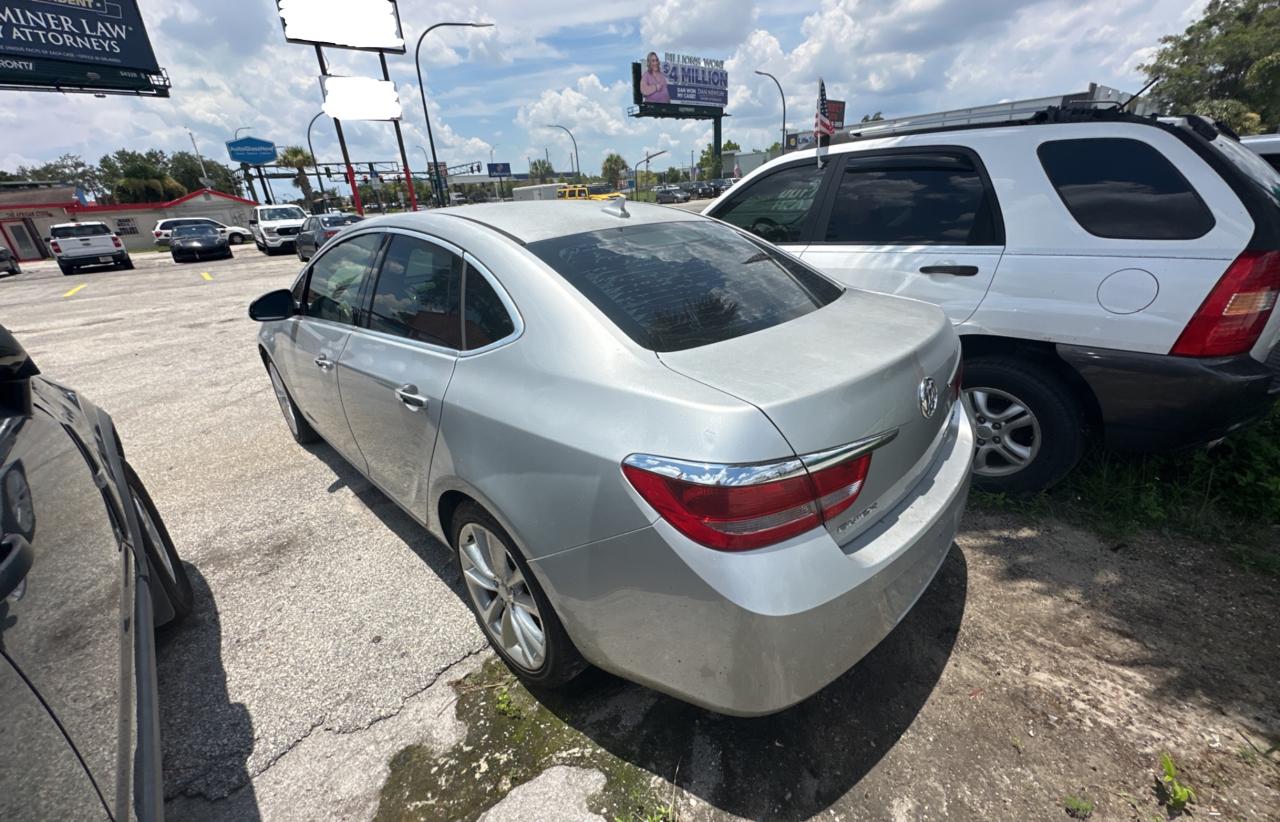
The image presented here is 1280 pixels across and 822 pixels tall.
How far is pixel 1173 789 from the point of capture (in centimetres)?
167

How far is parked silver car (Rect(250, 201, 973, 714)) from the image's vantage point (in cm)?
143

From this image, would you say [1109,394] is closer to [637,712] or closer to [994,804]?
[994,804]

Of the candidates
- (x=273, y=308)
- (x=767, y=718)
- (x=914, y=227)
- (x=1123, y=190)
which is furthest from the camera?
(x=273, y=308)

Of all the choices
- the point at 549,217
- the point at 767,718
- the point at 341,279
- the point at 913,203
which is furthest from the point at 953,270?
the point at 341,279

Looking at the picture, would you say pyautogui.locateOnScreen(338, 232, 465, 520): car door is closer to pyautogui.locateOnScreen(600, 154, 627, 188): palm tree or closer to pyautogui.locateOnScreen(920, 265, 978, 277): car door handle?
pyautogui.locateOnScreen(920, 265, 978, 277): car door handle

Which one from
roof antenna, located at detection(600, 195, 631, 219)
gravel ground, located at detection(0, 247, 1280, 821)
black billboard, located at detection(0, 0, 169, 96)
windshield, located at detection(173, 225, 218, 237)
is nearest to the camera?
gravel ground, located at detection(0, 247, 1280, 821)

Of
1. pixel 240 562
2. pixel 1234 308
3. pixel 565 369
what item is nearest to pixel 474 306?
pixel 565 369

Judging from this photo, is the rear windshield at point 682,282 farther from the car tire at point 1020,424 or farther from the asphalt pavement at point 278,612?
the asphalt pavement at point 278,612

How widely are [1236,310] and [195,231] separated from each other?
27.8 meters

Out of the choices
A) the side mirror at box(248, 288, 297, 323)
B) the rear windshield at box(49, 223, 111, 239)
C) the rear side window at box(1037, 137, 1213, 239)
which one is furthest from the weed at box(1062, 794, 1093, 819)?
the rear windshield at box(49, 223, 111, 239)

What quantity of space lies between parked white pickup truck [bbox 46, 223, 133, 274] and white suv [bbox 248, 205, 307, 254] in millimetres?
4410

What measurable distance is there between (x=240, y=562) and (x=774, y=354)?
3.00 m

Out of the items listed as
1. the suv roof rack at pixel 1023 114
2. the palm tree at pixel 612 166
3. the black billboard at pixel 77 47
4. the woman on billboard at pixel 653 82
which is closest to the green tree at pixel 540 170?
the palm tree at pixel 612 166

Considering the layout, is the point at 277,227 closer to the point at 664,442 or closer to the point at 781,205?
the point at 781,205
